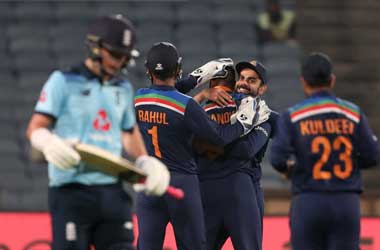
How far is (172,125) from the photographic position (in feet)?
26.1

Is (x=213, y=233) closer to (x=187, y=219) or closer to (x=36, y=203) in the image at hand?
(x=187, y=219)

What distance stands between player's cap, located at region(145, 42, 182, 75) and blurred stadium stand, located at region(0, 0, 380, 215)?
654 centimetres

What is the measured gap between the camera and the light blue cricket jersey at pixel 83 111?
612 cm

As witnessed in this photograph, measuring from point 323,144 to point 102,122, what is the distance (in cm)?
153

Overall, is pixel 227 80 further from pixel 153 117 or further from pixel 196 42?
pixel 196 42

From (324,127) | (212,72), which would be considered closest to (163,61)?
(212,72)

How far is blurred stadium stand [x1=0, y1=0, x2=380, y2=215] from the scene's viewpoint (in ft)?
48.8

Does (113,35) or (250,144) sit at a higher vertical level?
(113,35)

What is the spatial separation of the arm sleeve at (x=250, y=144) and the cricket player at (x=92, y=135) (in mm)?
2311

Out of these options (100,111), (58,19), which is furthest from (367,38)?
(100,111)

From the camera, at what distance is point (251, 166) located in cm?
866

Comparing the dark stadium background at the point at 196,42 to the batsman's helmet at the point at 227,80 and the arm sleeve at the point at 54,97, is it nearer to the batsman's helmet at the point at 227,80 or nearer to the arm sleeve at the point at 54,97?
the batsman's helmet at the point at 227,80

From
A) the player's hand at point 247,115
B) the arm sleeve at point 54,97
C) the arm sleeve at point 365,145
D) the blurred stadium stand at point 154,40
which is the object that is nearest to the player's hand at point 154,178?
the arm sleeve at point 54,97

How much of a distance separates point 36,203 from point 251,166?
491 centimetres
